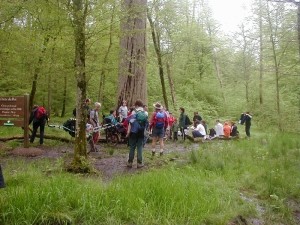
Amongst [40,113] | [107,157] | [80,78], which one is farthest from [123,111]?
[80,78]

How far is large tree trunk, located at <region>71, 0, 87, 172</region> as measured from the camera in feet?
21.5

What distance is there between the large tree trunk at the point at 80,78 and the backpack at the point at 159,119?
10.7ft

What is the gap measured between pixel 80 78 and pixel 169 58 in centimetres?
1580

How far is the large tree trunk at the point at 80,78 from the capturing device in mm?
6543

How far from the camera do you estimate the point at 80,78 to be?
6840 millimetres

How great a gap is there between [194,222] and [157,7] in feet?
53.7

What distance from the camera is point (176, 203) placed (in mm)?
4672

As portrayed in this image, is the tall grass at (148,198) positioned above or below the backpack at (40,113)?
below

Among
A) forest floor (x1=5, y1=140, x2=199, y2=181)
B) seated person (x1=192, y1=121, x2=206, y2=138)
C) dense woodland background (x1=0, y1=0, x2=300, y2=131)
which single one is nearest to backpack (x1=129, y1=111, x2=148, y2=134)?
forest floor (x1=5, y1=140, x2=199, y2=181)

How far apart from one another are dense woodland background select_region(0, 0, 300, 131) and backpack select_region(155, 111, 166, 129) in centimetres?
190

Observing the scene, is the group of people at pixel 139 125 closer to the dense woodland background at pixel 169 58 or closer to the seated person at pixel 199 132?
the seated person at pixel 199 132

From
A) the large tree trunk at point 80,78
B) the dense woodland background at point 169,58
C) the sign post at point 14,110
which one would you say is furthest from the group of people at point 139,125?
the dense woodland background at point 169,58

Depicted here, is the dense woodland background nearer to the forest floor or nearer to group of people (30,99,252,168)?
group of people (30,99,252,168)

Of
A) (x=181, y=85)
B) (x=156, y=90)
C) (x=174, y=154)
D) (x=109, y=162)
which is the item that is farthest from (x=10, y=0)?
(x=181, y=85)
